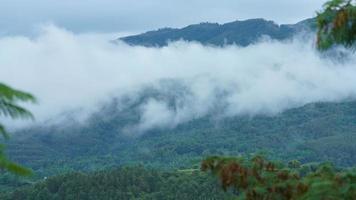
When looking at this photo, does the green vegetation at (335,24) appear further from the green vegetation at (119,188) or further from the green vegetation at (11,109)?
the green vegetation at (119,188)

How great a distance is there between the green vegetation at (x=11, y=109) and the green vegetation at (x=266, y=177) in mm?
3394

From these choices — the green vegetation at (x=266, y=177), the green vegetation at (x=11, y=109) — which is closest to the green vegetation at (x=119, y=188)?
the green vegetation at (x=266, y=177)

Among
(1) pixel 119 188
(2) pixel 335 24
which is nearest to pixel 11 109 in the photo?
(2) pixel 335 24

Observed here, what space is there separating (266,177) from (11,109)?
406 centimetres

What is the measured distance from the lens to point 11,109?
5.04 m

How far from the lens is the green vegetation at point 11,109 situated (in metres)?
4.93

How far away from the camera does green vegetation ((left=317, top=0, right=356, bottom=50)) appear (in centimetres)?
720

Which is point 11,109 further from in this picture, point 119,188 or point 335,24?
point 119,188

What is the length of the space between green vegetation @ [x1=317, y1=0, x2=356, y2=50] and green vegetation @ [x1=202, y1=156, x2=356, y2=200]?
155cm

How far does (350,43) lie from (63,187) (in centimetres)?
8912

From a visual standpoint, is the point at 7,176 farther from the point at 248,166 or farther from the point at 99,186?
the point at 248,166

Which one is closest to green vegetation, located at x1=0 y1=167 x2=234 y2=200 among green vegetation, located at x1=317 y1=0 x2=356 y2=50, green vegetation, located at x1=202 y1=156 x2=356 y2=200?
green vegetation, located at x1=202 y1=156 x2=356 y2=200

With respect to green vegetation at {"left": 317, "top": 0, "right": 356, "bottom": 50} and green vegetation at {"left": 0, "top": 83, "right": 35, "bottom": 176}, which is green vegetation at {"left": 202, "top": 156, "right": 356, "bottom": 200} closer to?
green vegetation at {"left": 317, "top": 0, "right": 356, "bottom": 50}

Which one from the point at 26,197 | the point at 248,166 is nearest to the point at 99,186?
the point at 26,197
